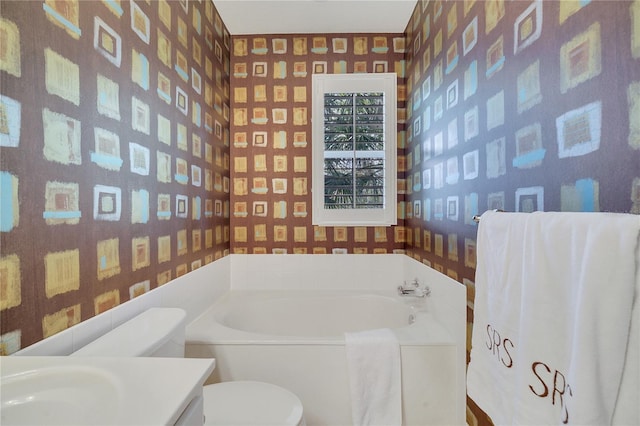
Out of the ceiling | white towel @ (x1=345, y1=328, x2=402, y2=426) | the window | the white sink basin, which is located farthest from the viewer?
the window

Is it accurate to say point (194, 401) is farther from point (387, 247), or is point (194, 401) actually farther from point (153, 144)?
point (387, 247)

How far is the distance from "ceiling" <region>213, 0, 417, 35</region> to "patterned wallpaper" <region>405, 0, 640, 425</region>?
32cm

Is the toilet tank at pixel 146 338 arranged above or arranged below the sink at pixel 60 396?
below

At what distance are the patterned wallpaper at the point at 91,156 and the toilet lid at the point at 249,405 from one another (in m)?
0.53

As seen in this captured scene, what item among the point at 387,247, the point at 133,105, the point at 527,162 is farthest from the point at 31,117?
the point at 387,247

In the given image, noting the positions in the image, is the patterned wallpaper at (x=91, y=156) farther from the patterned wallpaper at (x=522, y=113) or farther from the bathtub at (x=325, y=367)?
the patterned wallpaper at (x=522, y=113)

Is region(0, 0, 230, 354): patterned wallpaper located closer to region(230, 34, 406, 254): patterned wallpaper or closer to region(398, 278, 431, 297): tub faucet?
region(230, 34, 406, 254): patterned wallpaper

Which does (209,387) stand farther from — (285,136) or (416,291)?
(285,136)

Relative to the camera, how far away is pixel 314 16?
2.21 metres

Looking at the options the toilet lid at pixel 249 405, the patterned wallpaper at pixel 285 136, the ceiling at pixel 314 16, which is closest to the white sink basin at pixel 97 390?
the toilet lid at pixel 249 405

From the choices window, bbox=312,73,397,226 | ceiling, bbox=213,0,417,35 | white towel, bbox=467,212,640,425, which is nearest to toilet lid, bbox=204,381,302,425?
white towel, bbox=467,212,640,425

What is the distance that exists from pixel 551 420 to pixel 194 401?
0.78 meters

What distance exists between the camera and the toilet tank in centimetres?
85

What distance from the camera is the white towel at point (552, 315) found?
1.78 feet
